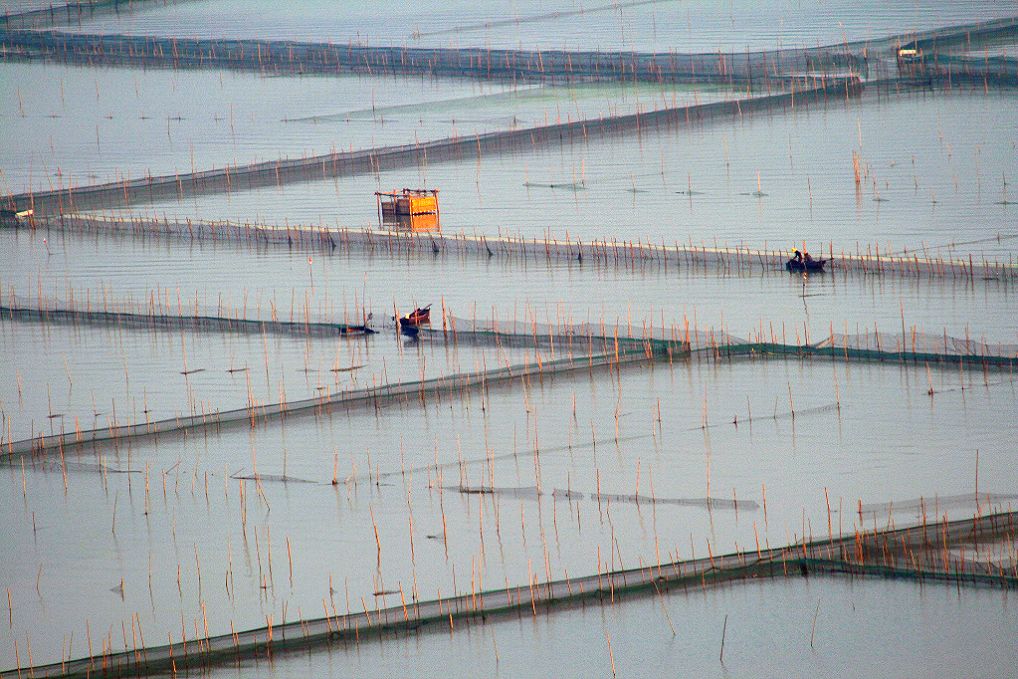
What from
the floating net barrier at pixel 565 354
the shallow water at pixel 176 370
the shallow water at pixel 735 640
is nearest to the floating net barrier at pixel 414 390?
the floating net barrier at pixel 565 354

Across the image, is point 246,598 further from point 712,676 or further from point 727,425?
point 727,425

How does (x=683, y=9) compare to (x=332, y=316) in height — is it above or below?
above

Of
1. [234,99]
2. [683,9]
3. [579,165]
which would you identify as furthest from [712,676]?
[683,9]

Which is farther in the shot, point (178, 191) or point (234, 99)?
point (234, 99)

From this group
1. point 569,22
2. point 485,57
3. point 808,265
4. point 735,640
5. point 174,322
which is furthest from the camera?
point 569,22

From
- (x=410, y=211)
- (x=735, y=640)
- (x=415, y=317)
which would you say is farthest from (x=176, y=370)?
(x=735, y=640)

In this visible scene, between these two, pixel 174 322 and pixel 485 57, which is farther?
A: pixel 485 57

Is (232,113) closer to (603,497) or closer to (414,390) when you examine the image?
(414,390)

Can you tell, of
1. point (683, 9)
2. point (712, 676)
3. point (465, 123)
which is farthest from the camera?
point (683, 9)
